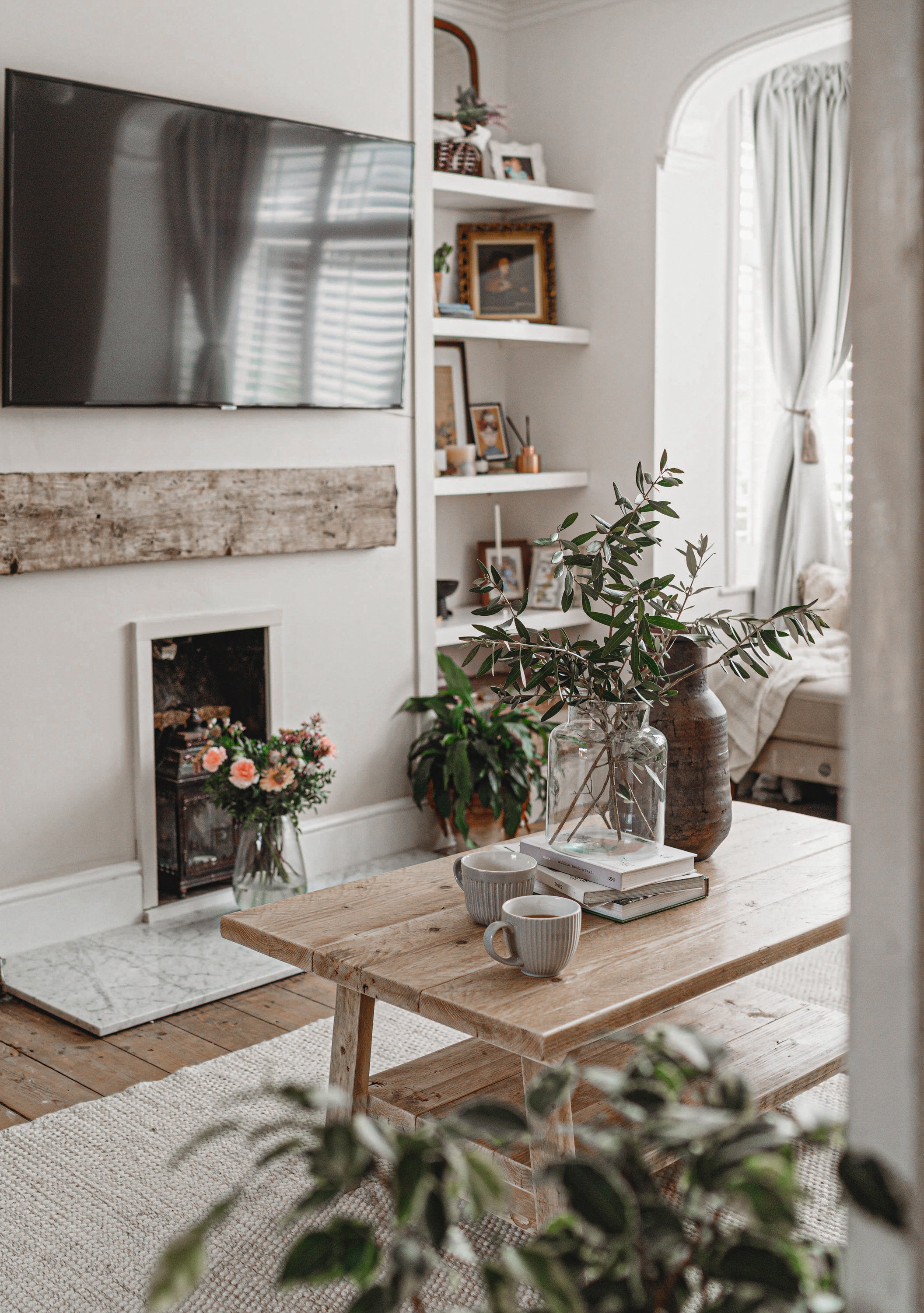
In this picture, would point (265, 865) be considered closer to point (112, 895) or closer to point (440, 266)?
point (112, 895)

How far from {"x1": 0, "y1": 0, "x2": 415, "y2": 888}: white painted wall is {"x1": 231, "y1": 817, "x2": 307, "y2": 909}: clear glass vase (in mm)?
318

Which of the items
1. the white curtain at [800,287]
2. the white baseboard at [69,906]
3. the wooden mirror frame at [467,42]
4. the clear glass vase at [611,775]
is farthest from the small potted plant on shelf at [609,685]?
the white curtain at [800,287]

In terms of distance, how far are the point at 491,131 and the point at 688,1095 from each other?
4078 mm

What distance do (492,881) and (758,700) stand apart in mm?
2728

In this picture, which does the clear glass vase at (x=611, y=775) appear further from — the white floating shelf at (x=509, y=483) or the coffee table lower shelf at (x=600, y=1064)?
the white floating shelf at (x=509, y=483)

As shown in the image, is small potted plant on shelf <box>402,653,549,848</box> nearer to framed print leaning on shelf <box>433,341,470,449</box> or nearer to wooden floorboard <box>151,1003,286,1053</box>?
wooden floorboard <box>151,1003,286,1053</box>

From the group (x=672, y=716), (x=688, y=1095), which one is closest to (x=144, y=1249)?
(x=688, y=1095)

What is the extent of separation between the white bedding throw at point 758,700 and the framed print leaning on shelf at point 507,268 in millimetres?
1589

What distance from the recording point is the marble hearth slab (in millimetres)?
2877

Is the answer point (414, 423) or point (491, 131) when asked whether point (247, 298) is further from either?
point (491, 131)

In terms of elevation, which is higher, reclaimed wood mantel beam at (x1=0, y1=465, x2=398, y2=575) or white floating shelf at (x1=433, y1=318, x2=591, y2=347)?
white floating shelf at (x1=433, y1=318, x2=591, y2=347)

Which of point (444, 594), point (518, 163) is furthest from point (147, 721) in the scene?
point (518, 163)

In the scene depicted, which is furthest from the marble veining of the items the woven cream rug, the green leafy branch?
the green leafy branch

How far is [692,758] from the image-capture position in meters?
2.28
